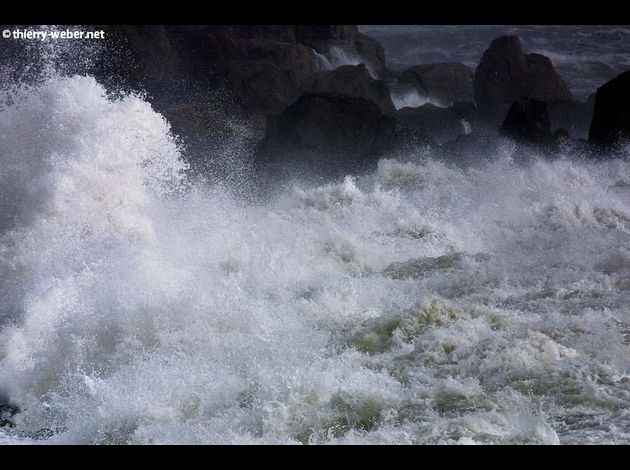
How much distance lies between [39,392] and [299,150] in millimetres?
9178

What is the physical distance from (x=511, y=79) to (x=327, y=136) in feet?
23.9

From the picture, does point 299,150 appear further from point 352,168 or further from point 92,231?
point 92,231

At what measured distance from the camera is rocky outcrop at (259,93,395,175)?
47.0ft

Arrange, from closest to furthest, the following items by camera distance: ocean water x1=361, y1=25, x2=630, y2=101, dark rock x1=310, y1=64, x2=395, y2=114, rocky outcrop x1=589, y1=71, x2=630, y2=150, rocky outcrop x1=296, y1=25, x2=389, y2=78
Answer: rocky outcrop x1=589, y1=71, x2=630, y2=150, dark rock x1=310, y1=64, x2=395, y2=114, rocky outcrop x1=296, y1=25, x2=389, y2=78, ocean water x1=361, y1=25, x2=630, y2=101

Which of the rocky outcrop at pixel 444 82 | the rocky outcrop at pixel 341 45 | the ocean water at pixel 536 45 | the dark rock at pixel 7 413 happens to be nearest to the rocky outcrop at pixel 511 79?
the rocky outcrop at pixel 444 82

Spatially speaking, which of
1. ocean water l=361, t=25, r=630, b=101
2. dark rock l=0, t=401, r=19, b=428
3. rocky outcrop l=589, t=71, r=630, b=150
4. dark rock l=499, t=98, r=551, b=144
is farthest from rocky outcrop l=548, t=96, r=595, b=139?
dark rock l=0, t=401, r=19, b=428

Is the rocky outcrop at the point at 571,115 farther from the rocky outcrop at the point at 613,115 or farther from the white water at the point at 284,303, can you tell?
the white water at the point at 284,303

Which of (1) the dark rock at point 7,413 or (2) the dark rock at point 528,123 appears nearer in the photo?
(1) the dark rock at point 7,413

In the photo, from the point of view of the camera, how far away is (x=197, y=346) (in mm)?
6285

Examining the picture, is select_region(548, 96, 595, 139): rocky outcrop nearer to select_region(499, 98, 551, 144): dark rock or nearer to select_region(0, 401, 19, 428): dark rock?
select_region(499, 98, 551, 144): dark rock

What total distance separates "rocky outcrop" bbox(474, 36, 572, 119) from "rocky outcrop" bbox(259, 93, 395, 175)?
235 inches

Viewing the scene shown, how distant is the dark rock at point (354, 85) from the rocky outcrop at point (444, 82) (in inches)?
110

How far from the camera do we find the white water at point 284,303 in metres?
5.03

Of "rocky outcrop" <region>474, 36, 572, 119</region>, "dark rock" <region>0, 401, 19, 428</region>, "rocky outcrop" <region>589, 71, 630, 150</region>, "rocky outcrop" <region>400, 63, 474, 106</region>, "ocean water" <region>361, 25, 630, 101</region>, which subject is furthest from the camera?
"ocean water" <region>361, 25, 630, 101</region>
